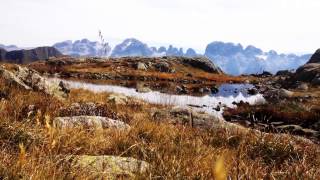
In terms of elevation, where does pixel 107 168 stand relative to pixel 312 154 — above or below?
above

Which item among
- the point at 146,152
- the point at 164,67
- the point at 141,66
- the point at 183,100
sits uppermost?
the point at 146,152

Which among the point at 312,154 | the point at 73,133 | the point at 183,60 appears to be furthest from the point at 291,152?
the point at 183,60

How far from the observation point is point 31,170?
12.4 ft

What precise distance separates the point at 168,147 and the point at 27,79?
10545mm

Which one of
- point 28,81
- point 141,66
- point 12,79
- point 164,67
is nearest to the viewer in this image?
point 12,79

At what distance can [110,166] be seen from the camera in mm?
4859

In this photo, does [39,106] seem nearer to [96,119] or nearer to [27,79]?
[96,119]

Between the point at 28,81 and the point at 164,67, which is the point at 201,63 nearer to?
the point at 164,67

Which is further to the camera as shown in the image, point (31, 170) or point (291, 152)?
point (291, 152)

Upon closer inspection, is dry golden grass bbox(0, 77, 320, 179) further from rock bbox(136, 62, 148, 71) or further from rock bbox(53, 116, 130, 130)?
rock bbox(136, 62, 148, 71)

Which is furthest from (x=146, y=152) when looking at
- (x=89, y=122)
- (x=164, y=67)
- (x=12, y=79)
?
(x=164, y=67)

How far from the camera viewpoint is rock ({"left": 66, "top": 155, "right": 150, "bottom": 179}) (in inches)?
175

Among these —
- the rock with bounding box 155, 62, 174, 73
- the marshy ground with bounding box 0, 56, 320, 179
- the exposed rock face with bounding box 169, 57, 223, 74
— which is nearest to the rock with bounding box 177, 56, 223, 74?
the exposed rock face with bounding box 169, 57, 223, 74

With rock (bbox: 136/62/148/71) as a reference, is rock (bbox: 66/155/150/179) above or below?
above
